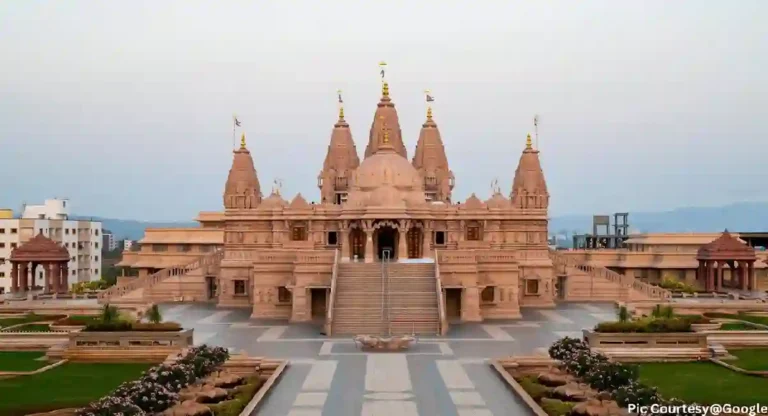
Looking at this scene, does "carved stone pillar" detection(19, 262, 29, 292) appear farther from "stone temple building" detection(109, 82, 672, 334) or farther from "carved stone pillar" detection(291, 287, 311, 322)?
"carved stone pillar" detection(291, 287, 311, 322)

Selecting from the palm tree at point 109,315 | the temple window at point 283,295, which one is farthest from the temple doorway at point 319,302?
the palm tree at point 109,315

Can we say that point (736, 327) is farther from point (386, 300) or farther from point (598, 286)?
point (598, 286)

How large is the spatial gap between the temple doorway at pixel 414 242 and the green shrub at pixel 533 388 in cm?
2445

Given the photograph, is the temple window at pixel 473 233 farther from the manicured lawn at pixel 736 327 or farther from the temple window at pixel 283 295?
the manicured lawn at pixel 736 327

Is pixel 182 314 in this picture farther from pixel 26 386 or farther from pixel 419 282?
pixel 26 386

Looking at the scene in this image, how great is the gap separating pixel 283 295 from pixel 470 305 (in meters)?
9.30

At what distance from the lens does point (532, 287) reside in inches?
2109

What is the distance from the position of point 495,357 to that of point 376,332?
25.6ft

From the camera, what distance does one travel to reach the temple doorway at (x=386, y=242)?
5144 cm

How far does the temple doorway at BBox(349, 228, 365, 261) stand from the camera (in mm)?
51500

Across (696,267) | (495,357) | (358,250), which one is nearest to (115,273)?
(358,250)

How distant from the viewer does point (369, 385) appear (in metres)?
26.0

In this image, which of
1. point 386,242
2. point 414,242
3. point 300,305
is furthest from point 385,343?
point 386,242

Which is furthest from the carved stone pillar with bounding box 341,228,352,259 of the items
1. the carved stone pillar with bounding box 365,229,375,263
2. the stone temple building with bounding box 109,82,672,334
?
the carved stone pillar with bounding box 365,229,375,263
